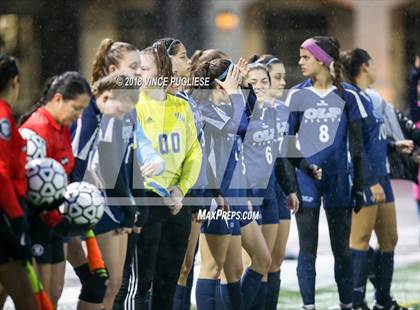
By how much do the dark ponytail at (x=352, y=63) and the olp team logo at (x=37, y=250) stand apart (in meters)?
3.66

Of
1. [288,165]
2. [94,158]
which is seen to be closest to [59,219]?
[94,158]

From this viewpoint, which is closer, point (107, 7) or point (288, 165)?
point (288, 165)

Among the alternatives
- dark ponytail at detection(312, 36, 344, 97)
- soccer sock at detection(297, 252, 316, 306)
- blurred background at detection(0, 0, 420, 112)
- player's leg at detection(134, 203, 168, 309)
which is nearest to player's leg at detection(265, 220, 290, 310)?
soccer sock at detection(297, 252, 316, 306)

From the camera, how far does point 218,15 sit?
10.8 meters

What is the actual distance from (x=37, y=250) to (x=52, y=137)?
22.9 inches

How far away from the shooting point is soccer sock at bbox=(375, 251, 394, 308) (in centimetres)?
990

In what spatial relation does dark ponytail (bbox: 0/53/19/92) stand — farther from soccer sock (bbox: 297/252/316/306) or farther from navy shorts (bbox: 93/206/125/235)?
soccer sock (bbox: 297/252/316/306)

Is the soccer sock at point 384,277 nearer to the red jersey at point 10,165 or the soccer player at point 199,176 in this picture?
the soccer player at point 199,176

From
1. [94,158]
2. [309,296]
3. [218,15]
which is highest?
[218,15]

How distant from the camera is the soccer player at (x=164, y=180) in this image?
7547mm

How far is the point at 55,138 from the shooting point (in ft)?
22.3

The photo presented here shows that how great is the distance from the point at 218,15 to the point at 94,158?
3.78 meters

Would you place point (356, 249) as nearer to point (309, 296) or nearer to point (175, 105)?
point (309, 296)

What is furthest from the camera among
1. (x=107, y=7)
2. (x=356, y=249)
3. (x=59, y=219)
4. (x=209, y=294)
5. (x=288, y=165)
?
(x=107, y=7)
